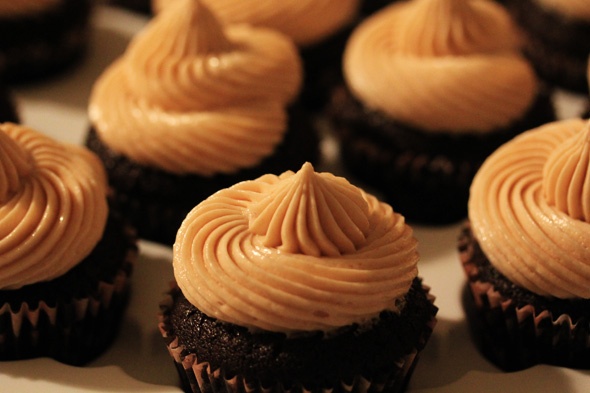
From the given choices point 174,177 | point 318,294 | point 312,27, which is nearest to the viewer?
point 318,294

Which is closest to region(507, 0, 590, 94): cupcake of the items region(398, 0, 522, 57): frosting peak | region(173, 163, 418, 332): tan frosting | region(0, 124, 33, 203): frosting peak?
region(398, 0, 522, 57): frosting peak

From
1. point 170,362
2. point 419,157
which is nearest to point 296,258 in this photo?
point 170,362

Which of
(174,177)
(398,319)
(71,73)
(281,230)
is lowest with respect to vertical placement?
(71,73)

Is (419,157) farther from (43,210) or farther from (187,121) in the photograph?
(43,210)

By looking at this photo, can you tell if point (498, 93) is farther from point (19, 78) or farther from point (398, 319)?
point (19, 78)

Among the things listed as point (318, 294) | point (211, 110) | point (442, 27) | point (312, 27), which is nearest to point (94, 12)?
point (312, 27)

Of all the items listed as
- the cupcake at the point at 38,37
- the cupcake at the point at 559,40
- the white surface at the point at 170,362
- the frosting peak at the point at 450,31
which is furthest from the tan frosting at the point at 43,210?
A: the cupcake at the point at 559,40
